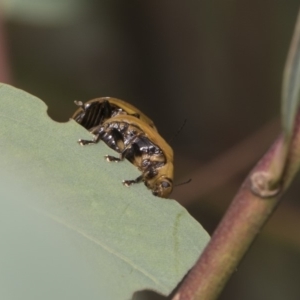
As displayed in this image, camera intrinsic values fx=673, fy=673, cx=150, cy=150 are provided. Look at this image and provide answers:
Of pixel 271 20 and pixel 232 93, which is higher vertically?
pixel 271 20

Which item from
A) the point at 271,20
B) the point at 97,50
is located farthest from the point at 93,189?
the point at 271,20

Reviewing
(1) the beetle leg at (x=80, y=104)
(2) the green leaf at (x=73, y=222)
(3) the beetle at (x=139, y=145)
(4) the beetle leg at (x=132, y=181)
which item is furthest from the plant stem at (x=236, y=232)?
(1) the beetle leg at (x=80, y=104)

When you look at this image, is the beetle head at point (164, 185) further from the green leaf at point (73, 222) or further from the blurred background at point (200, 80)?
the blurred background at point (200, 80)

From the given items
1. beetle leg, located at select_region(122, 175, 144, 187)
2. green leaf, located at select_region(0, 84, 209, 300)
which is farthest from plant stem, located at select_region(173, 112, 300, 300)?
beetle leg, located at select_region(122, 175, 144, 187)

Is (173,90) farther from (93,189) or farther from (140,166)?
(93,189)

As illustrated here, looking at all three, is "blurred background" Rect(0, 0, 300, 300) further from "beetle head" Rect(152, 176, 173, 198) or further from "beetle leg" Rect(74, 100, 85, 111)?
"beetle head" Rect(152, 176, 173, 198)

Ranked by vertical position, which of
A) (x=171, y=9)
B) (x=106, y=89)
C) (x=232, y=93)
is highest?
(x=171, y=9)

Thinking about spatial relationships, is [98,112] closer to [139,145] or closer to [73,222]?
[139,145]
